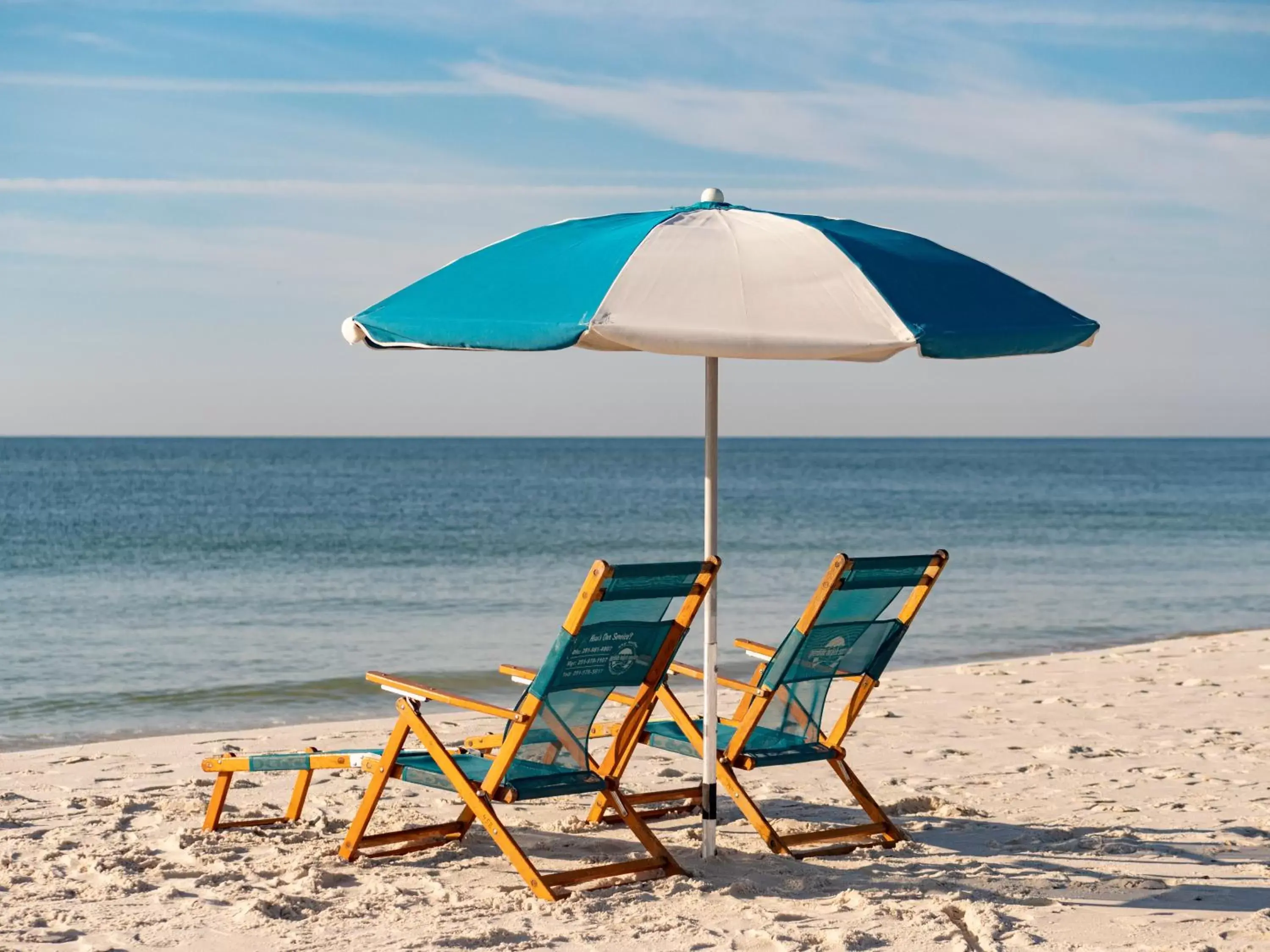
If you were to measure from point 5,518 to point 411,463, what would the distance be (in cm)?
4072

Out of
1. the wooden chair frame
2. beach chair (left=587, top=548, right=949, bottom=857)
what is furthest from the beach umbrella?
the wooden chair frame

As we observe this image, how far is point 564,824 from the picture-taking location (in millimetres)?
4887

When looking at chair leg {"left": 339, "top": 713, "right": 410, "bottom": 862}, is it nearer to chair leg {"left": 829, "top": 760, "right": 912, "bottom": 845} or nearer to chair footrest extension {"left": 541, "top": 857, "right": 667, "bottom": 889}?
chair footrest extension {"left": 541, "top": 857, "right": 667, "bottom": 889}

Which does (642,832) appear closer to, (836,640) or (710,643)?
(710,643)

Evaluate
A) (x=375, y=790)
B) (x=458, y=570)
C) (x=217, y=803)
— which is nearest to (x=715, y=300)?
(x=375, y=790)

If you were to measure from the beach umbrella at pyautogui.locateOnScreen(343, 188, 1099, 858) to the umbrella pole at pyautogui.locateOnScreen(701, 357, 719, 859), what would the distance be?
0.01 metres

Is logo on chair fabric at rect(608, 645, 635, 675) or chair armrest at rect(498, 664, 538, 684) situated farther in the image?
chair armrest at rect(498, 664, 538, 684)

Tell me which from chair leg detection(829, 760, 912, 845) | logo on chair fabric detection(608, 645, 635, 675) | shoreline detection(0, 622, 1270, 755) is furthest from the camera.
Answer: shoreline detection(0, 622, 1270, 755)

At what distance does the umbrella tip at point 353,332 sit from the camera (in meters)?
3.88

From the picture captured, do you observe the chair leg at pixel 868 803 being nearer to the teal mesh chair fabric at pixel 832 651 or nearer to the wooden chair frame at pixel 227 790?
the teal mesh chair fabric at pixel 832 651

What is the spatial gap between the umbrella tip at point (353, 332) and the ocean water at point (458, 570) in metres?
4.81

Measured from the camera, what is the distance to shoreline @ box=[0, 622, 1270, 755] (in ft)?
24.6

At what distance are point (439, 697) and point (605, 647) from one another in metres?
0.52

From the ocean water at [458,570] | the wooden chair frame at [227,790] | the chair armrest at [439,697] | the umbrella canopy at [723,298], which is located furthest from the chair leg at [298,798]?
the ocean water at [458,570]
